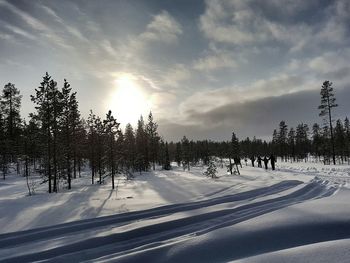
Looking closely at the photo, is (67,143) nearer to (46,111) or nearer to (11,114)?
(46,111)

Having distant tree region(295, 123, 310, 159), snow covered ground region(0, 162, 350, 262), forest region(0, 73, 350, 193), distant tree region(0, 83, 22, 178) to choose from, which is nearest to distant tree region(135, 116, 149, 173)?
forest region(0, 73, 350, 193)

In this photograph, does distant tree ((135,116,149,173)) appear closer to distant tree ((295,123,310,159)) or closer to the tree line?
the tree line

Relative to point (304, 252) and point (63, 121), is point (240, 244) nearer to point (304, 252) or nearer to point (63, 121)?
point (304, 252)

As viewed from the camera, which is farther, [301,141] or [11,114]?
[301,141]

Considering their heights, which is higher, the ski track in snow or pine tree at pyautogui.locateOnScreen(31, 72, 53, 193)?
pine tree at pyautogui.locateOnScreen(31, 72, 53, 193)

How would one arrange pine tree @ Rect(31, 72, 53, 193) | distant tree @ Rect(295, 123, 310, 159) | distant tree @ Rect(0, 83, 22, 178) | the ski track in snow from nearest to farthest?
the ski track in snow
pine tree @ Rect(31, 72, 53, 193)
distant tree @ Rect(0, 83, 22, 178)
distant tree @ Rect(295, 123, 310, 159)

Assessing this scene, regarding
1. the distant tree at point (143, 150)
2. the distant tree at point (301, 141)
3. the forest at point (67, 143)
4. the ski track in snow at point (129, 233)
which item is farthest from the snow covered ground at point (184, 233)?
the distant tree at point (301, 141)

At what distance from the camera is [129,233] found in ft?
24.2

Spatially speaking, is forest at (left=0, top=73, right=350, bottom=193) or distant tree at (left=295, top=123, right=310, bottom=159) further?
distant tree at (left=295, top=123, right=310, bottom=159)

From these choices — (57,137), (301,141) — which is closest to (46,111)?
(57,137)

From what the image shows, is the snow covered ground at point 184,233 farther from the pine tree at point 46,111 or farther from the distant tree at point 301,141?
the distant tree at point 301,141

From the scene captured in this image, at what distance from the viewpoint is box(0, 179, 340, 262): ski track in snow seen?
20.3 ft

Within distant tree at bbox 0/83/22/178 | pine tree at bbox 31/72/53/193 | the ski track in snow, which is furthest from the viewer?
distant tree at bbox 0/83/22/178

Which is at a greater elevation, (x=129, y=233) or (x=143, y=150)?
(x=143, y=150)
